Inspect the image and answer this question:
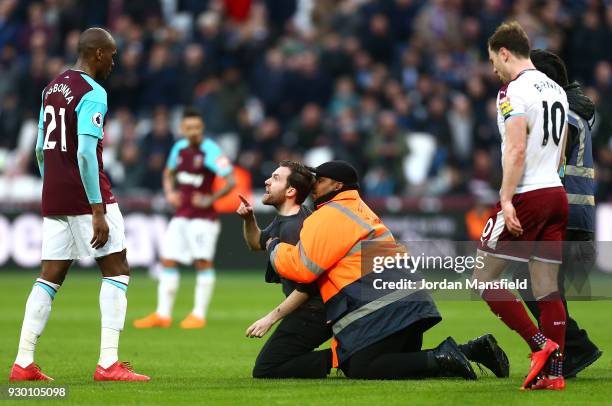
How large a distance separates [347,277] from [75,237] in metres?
1.95

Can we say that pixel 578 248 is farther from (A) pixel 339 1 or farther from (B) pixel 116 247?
(A) pixel 339 1

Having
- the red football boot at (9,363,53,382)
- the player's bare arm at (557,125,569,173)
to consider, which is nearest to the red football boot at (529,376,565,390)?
the player's bare arm at (557,125,569,173)

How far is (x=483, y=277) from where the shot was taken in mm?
8047

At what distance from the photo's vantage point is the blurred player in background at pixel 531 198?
7.85 metres

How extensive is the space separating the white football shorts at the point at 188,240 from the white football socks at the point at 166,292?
0.31 meters

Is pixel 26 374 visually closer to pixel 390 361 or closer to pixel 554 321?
pixel 390 361

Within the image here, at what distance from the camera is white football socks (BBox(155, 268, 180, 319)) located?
1394cm

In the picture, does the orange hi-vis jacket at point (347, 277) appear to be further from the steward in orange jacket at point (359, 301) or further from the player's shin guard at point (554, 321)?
the player's shin guard at point (554, 321)

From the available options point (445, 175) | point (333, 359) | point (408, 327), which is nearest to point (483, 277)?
point (408, 327)

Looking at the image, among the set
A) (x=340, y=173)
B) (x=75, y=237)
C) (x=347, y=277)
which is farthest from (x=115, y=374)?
(x=340, y=173)

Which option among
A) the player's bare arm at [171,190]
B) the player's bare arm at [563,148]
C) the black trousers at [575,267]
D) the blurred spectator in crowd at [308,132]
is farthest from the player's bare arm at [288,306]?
the blurred spectator in crowd at [308,132]

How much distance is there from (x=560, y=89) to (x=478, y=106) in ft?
47.3

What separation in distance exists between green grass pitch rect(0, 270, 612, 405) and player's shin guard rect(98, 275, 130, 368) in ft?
0.79

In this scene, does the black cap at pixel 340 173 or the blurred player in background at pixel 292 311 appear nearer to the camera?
the black cap at pixel 340 173
